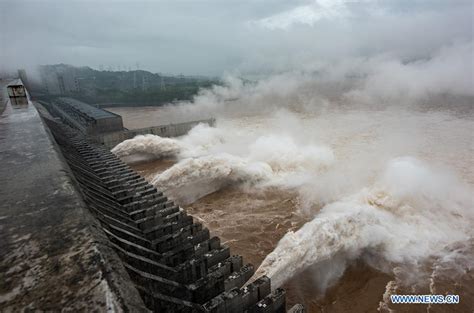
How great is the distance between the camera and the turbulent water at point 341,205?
34.6 ft

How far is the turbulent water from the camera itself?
1054 cm

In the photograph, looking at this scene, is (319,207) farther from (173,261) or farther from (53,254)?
(53,254)

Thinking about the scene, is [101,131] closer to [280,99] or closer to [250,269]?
[250,269]

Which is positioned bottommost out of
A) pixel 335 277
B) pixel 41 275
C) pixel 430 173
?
pixel 335 277

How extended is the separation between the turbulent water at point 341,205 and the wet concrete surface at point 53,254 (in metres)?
7.65

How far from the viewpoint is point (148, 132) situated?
36125 mm

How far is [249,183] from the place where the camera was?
20.9 meters

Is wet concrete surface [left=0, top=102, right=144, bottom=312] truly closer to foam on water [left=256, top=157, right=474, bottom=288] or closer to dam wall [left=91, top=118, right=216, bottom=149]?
foam on water [left=256, top=157, right=474, bottom=288]

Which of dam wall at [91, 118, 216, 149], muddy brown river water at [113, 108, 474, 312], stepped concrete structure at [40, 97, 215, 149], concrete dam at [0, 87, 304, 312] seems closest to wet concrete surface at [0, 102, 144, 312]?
concrete dam at [0, 87, 304, 312]

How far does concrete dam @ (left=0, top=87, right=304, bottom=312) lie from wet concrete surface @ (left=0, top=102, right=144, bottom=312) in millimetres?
11

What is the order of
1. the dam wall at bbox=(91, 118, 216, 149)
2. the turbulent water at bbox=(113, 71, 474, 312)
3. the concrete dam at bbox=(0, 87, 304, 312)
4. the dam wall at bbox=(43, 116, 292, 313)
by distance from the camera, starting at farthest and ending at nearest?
the dam wall at bbox=(91, 118, 216, 149) < the turbulent water at bbox=(113, 71, 474, 312) < the dam wall at bbox=(43, 116, 292, 313) < the concrete dam at bbox=(0, 87, 304, 312)

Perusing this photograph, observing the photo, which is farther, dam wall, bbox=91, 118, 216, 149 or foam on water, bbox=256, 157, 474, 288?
dam wall, bbox=91, 118, 216, 149

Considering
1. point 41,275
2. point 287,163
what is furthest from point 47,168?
point 287,163

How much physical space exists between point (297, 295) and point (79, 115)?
42.4 metres
